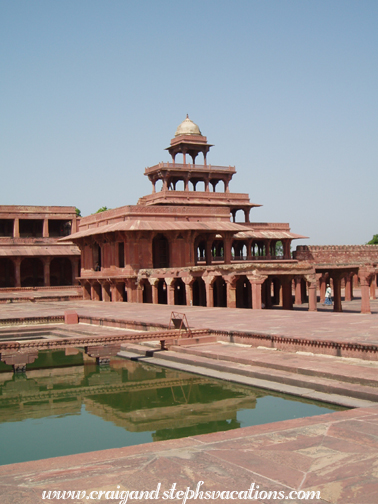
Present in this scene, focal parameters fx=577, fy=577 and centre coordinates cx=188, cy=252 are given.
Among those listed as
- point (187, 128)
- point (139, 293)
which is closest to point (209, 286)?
point (139, 293)

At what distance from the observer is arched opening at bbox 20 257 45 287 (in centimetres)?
4531

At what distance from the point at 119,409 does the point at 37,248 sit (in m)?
35.3

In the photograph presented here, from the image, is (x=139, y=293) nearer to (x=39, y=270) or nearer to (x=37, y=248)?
(x=37, y=248)

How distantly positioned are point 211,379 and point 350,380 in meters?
2.50

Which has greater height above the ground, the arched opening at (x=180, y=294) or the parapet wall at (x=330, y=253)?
the parapet wall at (x=330, y=253)

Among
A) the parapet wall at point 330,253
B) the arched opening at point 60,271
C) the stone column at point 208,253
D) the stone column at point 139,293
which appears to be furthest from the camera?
the arched opening at point 60,271

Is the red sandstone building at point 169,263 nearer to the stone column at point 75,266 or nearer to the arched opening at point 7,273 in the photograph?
the stone column at point 75,266

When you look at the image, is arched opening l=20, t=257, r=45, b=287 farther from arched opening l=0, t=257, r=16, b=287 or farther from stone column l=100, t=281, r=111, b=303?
stone column l=100, t=281, r=111, b=303

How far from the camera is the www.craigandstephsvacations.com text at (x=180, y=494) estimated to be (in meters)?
4.02

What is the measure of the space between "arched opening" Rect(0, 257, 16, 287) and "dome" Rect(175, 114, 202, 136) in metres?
16.1

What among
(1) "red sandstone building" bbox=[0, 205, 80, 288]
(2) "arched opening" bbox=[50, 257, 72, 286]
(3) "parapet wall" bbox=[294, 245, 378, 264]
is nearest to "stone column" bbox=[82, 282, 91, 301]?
(1) "red sandstone building" bbox=[0, 205, 80, 288]

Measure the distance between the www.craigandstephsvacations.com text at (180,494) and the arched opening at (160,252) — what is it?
27.6 m

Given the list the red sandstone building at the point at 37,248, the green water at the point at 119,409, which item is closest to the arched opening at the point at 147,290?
the red sandstone building at the point at 37,248

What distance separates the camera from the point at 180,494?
4.11 meters
